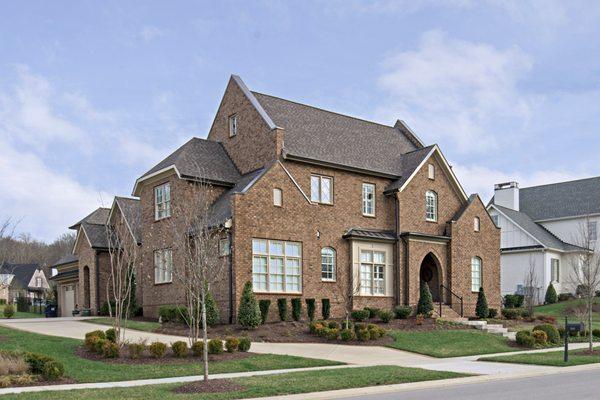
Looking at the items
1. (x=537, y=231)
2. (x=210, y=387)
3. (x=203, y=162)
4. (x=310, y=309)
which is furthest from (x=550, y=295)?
(x=210, y=387)

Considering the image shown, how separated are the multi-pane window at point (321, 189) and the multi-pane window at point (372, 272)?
A: 3.16m

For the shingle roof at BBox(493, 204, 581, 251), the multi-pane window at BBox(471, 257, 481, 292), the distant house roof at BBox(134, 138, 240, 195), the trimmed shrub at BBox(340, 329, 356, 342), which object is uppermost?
the distant house roof at BBox(134, 138, 240, 195)

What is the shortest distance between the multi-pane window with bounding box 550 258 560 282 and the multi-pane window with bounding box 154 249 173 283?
3106 centimetres

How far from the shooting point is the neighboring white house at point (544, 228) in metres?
49.9

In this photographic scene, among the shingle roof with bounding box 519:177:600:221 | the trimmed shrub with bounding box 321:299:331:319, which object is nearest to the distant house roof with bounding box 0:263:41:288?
the shingle roof with bounding box 519:177:600:221

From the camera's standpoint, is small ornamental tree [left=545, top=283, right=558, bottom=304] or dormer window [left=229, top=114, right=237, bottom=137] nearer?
dormer window [left=229, top=114, right=237, bottom=137]

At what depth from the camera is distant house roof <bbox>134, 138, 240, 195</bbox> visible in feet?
98.3

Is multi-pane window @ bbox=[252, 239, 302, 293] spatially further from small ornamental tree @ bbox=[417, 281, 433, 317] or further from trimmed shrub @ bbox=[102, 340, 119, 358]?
trimmed shrub @ bbox=[102, 340, 119, 358]

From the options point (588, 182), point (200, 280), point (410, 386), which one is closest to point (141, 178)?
point (200, 280)

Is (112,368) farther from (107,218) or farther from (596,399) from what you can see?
(107,218)

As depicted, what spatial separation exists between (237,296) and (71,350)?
8359 millimetres

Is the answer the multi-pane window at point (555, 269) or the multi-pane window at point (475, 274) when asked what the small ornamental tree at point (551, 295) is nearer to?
the multi-pane window at point (555, 269)

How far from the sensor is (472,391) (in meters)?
14.4

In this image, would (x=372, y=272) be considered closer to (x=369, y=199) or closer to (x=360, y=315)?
(x=369, y=199)
